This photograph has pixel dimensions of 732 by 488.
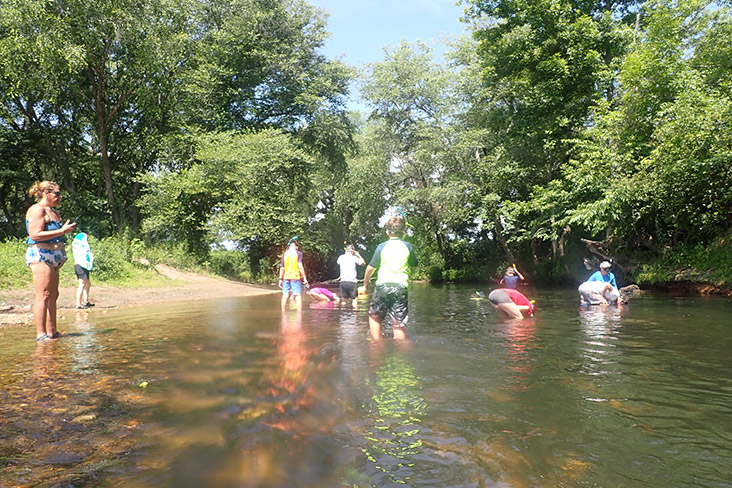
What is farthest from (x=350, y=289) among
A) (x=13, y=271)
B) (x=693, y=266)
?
(x=693, y=266)

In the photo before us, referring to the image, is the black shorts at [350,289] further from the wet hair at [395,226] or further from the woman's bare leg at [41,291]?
the woman's bare leg at [41,291]

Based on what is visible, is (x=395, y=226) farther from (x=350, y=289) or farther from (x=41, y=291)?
(x=350, y=289)

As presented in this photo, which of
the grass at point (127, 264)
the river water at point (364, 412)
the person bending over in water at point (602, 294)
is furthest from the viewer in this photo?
the grass at point (127, 264)

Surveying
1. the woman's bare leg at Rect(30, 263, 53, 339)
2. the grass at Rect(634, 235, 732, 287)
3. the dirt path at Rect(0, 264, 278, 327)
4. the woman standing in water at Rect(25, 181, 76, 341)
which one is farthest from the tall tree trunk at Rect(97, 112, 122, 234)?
the grass at Rect(634, 235, 732, 287)

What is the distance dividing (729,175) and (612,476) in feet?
63.7

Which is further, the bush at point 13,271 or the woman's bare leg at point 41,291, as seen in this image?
the bush at point 13,271

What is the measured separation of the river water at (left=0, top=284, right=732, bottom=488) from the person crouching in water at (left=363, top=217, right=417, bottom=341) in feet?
1.41

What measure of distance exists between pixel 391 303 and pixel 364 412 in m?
3.30

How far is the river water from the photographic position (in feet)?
8.71

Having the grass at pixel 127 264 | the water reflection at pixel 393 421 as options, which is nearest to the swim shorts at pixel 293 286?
the water reflection at pixel 393 421

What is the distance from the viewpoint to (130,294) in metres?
15.9

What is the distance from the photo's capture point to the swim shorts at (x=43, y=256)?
6684 millimetres

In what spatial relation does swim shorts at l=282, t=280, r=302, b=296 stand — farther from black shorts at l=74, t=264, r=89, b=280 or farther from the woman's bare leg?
the woman's bare leg

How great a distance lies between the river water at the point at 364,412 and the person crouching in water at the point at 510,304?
2902 mm
